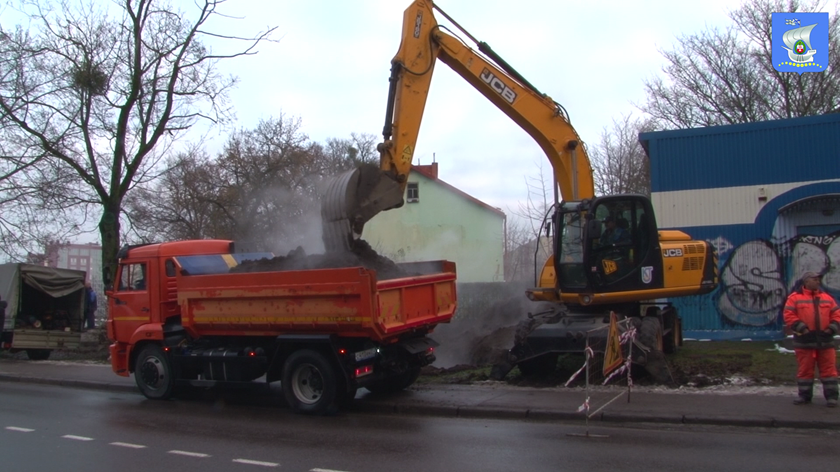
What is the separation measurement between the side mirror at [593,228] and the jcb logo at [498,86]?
2836mm

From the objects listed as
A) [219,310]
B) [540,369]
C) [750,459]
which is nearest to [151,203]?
[219,310]

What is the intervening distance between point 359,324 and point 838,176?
41.2ft

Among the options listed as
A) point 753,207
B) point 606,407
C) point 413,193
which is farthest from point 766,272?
point 413,193

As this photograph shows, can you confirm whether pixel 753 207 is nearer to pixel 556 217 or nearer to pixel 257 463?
pixel 556 217

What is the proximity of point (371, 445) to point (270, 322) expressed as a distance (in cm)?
286

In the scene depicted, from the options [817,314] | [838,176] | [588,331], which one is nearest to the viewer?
[817,314]

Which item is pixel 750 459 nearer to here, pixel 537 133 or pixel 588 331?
pixel 588 331

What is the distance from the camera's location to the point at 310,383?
10555 millimetres

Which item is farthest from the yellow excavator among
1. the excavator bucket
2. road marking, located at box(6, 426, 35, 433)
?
road marking, located at box(6, 426, 35, 433)

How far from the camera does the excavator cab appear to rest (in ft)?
38.6

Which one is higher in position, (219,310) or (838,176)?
(838,176)

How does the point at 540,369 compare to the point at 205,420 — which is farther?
the point at 540,369

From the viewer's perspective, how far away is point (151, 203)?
28094 mm

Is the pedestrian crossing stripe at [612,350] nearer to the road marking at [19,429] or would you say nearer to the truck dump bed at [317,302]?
the truck dump bed at [317,302]
